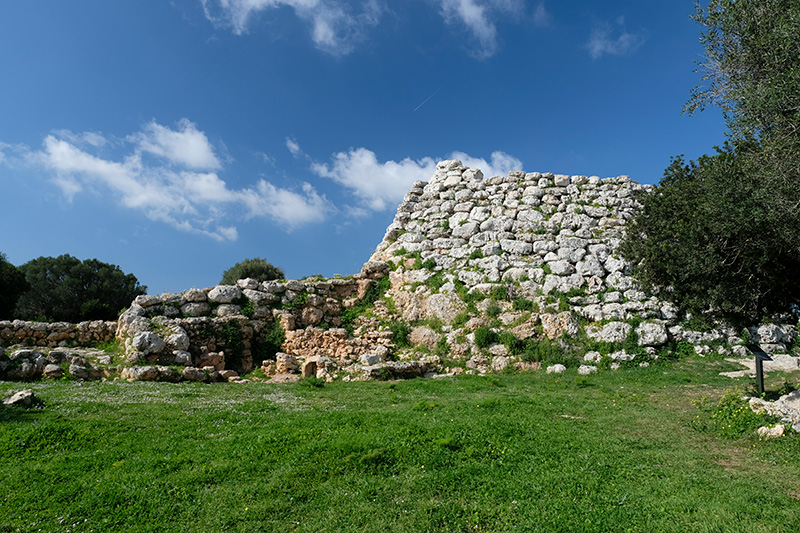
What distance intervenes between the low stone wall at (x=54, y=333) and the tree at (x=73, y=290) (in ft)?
39.6

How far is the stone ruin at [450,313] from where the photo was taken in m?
18.0

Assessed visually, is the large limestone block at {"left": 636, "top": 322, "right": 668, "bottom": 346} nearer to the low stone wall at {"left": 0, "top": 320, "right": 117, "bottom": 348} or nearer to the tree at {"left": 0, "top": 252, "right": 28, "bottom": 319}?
the low stone wall at {"left": 0, "top": 320, "right": 117, "bottom": 348}

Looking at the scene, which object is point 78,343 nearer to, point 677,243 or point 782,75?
point 677,243

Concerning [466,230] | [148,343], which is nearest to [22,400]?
[148,343]

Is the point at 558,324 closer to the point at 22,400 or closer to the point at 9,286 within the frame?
the point at 22,400

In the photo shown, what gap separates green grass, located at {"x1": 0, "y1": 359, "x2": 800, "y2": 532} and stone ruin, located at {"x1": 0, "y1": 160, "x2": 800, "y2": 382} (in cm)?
640

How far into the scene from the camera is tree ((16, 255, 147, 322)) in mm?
29469

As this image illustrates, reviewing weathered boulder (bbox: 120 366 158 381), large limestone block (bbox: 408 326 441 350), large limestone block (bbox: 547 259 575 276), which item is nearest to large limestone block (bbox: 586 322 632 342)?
large limestone block (bbox: 547 259 575 276)

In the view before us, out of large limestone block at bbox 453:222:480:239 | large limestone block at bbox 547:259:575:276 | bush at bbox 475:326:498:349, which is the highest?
large limestone block at bbox 453:222:480:239

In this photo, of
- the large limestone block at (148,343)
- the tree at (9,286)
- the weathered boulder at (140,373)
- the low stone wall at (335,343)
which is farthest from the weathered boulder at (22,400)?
the tree at (9,286)

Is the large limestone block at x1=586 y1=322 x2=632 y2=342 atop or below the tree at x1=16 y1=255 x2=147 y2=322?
below

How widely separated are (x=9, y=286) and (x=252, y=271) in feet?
46.9

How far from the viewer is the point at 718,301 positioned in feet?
41.7

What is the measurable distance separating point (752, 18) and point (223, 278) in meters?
32.7
